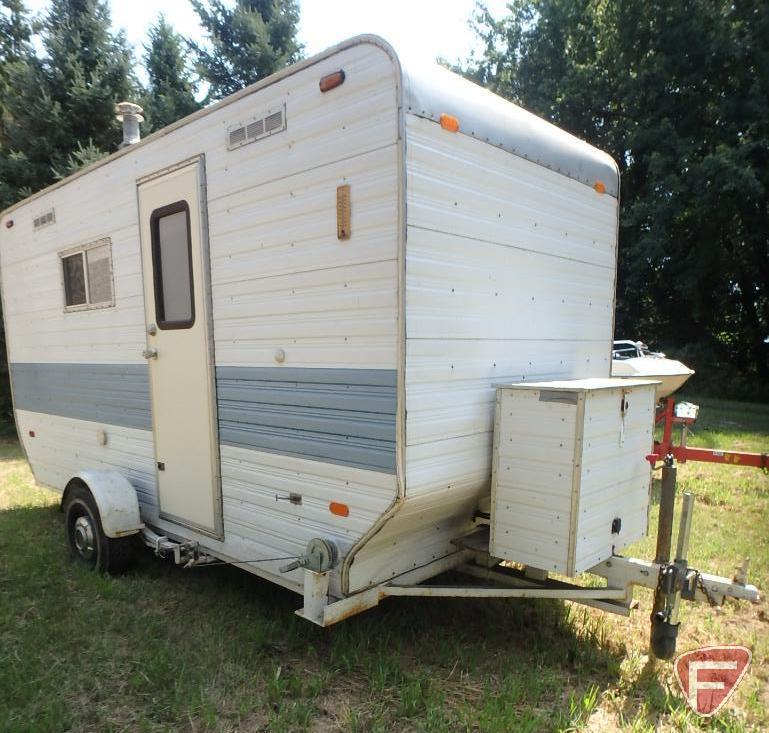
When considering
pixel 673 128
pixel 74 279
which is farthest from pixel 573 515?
pixel 673 128

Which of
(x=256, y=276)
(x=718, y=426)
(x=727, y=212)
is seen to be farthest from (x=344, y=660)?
(x=727, y=212)

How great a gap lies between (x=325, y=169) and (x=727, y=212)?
16.4 m

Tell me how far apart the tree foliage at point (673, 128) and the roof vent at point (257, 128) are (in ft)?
47.6

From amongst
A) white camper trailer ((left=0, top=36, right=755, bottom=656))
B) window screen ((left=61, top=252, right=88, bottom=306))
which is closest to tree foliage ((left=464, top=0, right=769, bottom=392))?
white camper trailer ((left=0, top=36, right=755, bottom=656))

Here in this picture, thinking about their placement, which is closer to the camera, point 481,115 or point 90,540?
point 481,115

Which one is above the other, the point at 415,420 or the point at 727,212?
the point at 727,212

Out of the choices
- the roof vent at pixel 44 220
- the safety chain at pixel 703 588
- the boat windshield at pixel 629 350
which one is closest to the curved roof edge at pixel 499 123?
the safety chain at pixel 703 588

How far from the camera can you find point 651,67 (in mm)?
16734

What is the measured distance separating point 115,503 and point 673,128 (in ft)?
58.1

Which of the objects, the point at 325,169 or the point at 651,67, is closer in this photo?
the point at 325,169

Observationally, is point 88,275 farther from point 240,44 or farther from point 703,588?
point 240,44

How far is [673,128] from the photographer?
16.4 m

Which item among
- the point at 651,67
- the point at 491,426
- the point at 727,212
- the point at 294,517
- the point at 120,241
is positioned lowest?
the point at 294,517

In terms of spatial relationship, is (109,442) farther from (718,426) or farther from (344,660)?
(718,426)
